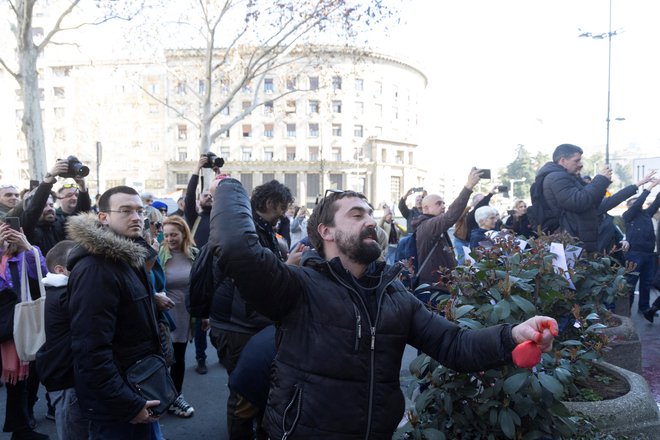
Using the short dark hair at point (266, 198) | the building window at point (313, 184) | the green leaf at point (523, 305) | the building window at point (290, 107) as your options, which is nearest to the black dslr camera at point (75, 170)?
the short dark hair at point (266, 198)

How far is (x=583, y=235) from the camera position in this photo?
5.18 m

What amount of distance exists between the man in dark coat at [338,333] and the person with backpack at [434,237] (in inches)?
115

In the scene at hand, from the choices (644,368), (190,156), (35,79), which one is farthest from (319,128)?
(644,368)

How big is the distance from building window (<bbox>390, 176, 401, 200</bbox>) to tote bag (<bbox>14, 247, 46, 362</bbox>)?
230ft

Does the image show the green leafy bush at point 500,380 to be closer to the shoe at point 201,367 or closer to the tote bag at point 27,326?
the tote bag at point 27,326

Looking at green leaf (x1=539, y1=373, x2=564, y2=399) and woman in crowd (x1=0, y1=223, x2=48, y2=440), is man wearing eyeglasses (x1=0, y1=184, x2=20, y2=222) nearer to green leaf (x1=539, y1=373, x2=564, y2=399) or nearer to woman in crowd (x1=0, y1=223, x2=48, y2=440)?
woman in crowd (x1=0, y1=223, x2=48, y2=440)

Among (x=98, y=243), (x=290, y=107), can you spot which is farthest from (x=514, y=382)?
(x=290, y=107)

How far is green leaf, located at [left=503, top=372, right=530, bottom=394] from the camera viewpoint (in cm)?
226

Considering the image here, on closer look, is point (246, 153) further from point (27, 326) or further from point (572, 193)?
point (27, 326)

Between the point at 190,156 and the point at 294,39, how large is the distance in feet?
168

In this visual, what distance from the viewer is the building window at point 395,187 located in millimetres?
73056

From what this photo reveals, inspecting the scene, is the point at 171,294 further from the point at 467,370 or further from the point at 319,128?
the point at 319,128

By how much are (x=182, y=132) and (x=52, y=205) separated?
6473 cm

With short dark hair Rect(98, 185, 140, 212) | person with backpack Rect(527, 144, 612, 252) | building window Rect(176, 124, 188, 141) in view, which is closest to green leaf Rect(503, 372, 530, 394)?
short dark hair Rect(98, 185, 140, 212)
